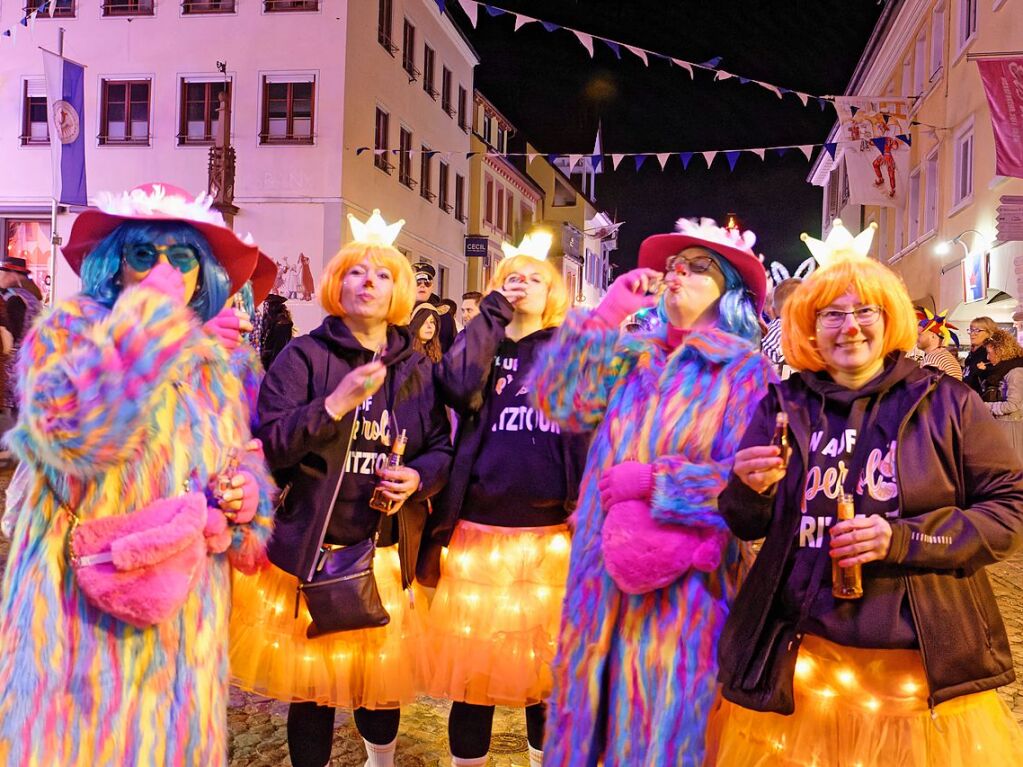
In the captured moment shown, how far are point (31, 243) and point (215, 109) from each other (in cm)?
547

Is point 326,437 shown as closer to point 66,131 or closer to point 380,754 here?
point 380,754

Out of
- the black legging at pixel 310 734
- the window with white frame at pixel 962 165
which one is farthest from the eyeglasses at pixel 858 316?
the window with white frame at pixel 962 165

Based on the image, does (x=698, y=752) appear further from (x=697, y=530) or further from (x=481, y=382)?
(x=481, y=382)

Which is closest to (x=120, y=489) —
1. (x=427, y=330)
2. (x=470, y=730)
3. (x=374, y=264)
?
(x=374, y=264)

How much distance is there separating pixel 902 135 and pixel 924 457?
1583 cm

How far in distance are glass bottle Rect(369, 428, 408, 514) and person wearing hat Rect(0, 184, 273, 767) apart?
0.48 meters

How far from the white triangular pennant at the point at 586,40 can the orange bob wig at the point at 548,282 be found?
22.9 ft

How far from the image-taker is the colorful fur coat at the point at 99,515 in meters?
2.01

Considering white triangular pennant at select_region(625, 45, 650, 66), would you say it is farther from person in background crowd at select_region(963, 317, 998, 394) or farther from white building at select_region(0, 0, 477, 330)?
white building at select_region(0, 0, 477, 330)

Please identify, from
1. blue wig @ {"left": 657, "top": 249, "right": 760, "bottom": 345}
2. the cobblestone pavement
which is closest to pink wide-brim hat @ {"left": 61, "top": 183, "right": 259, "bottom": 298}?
blue wig @ {"left": 657, "top": 249, "right": 760, "bottom": 345}

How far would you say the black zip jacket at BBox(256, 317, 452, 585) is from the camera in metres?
2.87

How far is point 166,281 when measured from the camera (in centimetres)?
235

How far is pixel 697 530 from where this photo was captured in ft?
8.50

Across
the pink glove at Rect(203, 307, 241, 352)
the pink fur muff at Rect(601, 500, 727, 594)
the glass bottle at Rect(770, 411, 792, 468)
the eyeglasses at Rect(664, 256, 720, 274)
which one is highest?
the eyeglasses at Rect(664, 256, 720, 274)
